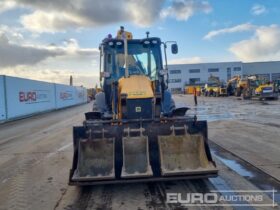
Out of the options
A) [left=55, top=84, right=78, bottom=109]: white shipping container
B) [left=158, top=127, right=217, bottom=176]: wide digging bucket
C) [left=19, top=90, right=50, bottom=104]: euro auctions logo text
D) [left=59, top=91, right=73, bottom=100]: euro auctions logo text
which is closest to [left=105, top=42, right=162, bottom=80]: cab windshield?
[left=158, top=127, right=217, bottom=176]: wide digging bucket

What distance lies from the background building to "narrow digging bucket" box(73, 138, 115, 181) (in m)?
96.0

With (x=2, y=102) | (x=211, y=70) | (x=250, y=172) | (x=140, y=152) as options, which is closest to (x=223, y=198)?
(x=140, y=152)

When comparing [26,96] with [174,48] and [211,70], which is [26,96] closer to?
[174,48]

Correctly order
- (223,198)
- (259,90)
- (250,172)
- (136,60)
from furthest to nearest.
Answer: (259,90), (136,60), (250,172), (223,198)

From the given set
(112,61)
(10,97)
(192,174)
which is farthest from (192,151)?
(10,97)

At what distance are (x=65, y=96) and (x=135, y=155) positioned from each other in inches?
1415

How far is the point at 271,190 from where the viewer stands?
5855 millimetres

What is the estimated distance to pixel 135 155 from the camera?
6.38 m

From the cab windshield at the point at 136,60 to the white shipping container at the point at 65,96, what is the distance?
2837 cm

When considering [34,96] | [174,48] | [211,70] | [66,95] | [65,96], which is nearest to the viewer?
[174,48]

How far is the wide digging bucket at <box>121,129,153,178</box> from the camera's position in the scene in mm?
6086

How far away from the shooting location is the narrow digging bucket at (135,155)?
19.9ft

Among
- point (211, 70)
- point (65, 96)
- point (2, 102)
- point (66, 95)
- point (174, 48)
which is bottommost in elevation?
point (2, 102)

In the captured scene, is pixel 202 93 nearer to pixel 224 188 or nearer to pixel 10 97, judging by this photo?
pixel 10 97
